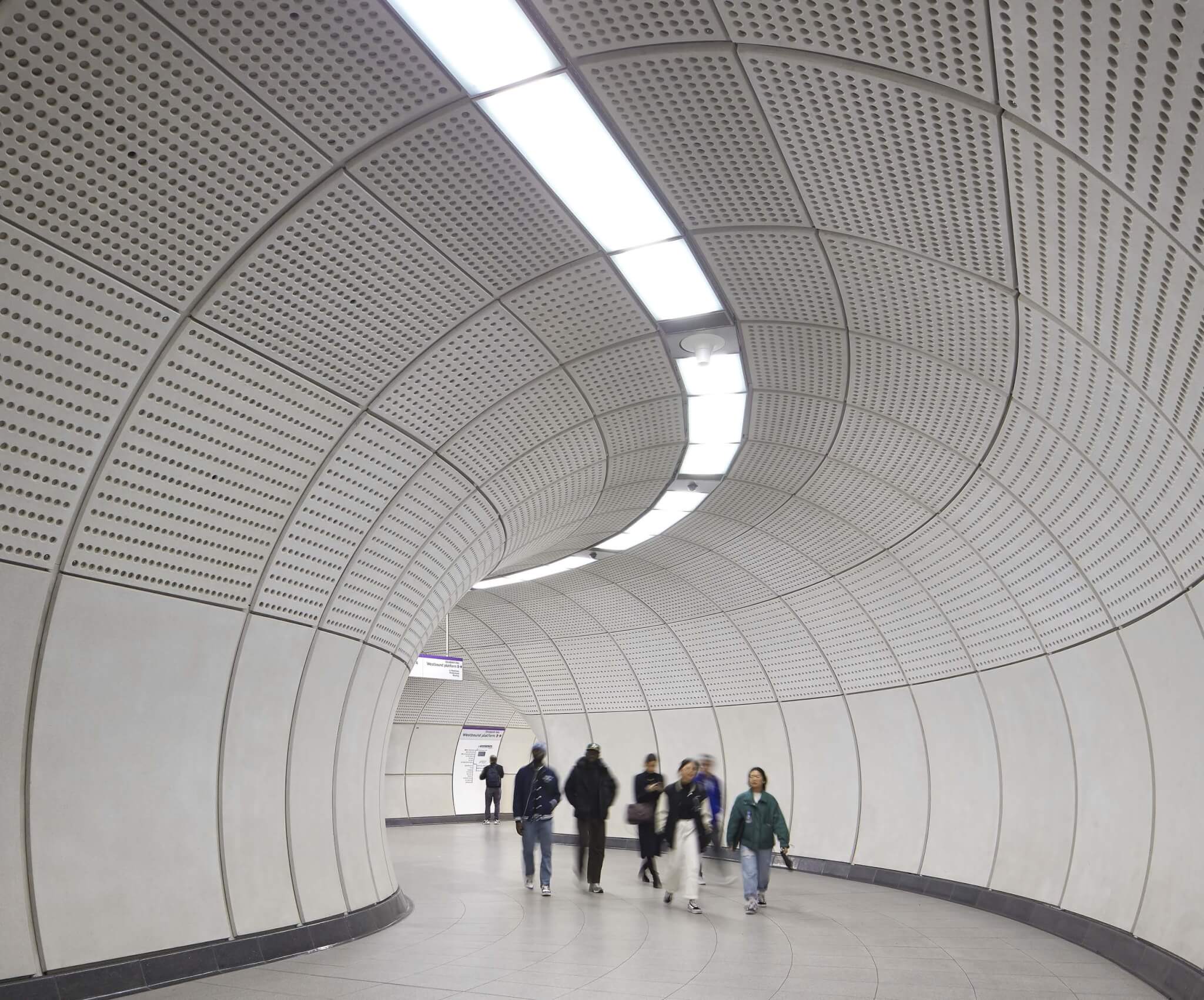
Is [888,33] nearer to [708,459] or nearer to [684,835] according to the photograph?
[708,459]

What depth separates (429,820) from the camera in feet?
94.2

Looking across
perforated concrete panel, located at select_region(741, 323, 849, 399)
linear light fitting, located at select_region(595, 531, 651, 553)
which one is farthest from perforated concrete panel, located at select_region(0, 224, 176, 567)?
linear light fitting, located at select_region(595, 531, 651, 553)

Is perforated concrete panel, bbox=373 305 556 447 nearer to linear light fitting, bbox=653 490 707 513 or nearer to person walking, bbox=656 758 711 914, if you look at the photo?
linear light fitting, bbox=653 490 707 513

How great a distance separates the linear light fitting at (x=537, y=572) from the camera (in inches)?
691

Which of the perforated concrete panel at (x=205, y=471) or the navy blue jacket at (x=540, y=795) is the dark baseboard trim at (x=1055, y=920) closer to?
the navy blue jacket at (x=540, y=795)

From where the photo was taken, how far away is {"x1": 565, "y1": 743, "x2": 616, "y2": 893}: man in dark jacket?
41.2 feet

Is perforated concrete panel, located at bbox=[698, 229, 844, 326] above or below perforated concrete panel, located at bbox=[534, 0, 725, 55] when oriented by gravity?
above

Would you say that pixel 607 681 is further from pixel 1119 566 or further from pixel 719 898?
pixel 1119 566

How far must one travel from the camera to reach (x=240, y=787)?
8016mm

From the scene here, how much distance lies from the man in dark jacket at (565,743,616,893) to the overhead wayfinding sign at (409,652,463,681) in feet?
27.0

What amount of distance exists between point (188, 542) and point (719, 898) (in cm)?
874

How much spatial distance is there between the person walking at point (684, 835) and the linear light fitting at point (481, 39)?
854 cm

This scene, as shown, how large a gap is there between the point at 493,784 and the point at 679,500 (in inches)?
629

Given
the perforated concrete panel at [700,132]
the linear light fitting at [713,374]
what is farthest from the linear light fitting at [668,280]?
the linear light fitting at [713,374]
